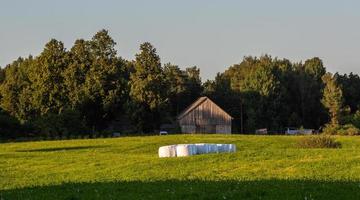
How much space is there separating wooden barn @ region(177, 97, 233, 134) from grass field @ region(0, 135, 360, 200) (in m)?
66.7

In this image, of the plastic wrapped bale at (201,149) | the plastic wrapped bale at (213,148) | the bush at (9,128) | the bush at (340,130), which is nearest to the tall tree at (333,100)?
the bush at (340,130)

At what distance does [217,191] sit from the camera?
1454 cm

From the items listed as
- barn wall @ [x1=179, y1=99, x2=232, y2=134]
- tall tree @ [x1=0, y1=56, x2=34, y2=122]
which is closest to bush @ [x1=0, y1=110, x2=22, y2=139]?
tall tree @ [x1=0, y1=56, x2=34, y2=122]

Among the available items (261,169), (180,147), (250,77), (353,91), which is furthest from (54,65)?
(261,169)

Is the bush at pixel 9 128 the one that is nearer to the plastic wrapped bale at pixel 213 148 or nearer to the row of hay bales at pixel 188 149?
the row of hay bales at pixel 188 149

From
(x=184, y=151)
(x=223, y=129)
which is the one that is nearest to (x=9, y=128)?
(x=223, y=129)

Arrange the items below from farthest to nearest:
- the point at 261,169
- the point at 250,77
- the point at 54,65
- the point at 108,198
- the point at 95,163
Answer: the point at 250,77, the point at 54,65, the point at 95,163, the point at 261,169, the point at 108,198

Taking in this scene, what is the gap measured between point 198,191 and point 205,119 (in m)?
92.2

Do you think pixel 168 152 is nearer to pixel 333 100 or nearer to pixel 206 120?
pixel 206 120

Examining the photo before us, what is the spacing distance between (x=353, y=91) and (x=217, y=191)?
380 feet

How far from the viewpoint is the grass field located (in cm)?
1426

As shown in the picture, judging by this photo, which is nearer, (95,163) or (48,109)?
(95,163)

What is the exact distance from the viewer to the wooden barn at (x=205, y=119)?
106 m

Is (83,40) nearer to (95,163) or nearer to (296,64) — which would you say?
(296,64)
